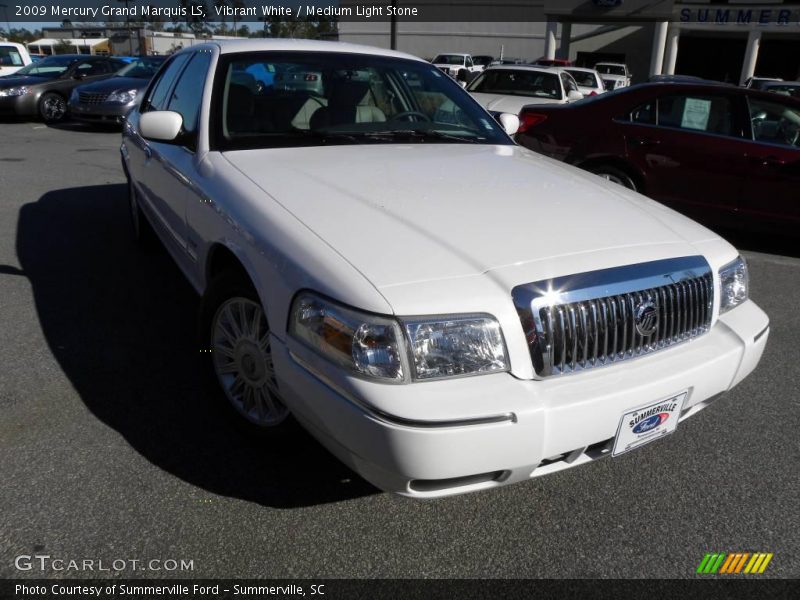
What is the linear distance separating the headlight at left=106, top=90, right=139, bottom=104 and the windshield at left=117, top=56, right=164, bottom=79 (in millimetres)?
1240

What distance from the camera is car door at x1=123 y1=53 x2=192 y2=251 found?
365cm

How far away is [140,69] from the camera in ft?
47.1

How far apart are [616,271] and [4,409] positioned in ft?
9.04

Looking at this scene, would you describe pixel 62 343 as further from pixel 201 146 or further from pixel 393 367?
pixel 393 367

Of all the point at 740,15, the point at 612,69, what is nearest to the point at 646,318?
the point at 612,69

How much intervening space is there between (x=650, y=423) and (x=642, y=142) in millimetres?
4873

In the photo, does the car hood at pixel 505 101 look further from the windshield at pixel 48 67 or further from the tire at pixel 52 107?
the windshield at pixel 48 67

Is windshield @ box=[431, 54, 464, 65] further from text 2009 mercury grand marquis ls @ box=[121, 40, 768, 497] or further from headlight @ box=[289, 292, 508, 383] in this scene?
headlight @ box=[289, 292, 508, 383]

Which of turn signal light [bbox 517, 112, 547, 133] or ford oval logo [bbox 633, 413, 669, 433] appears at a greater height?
turn signal light [bbox 517, 112, 547, 133]

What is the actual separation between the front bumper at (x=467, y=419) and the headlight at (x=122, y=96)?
40.1ft

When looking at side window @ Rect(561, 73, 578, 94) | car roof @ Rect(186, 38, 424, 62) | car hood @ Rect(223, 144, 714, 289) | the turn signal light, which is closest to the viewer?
car hood @ Rect(223, 144, 714, 289)

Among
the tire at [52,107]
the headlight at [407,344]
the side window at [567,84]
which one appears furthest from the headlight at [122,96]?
the headlight at [407,344]

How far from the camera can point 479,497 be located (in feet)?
8.56

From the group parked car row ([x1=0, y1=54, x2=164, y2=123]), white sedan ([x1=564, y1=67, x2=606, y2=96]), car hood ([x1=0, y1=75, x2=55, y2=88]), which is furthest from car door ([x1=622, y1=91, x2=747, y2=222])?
white sedan ([x1=564, y1=67, x2=606, y2=96])
